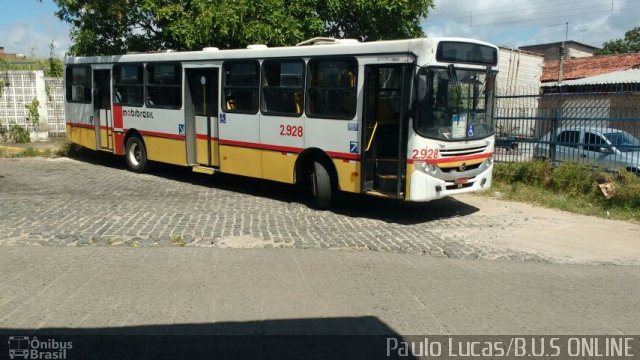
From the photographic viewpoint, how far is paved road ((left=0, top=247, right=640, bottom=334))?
15.8 feet

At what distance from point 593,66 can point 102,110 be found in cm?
2904

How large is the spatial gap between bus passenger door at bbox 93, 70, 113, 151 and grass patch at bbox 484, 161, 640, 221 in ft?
32.1

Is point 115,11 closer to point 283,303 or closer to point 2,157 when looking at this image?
point 2,157

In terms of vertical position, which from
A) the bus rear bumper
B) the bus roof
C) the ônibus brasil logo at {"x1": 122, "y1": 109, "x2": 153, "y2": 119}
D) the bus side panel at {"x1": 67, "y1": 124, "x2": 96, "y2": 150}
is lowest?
the bus rear bumper

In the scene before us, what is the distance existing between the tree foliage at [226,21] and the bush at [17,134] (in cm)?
459

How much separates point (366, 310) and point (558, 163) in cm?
875

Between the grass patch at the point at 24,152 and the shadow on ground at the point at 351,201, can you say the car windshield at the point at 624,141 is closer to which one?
the shadow on ground at the point at 351,201

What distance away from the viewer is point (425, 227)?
29.6 ft

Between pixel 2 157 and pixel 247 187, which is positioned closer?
pixel 247 187

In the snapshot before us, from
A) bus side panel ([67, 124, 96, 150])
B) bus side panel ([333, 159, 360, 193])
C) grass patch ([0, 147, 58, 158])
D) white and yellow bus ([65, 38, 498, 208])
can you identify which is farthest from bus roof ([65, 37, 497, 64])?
grass patch ([0, 147, 58, 158])

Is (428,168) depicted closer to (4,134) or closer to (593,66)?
(4,134)

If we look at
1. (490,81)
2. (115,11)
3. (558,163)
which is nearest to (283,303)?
(490,81)

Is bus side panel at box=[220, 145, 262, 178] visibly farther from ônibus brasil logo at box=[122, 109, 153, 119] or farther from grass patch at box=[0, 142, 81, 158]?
grass patch at box=[0, 142, 81, 158]

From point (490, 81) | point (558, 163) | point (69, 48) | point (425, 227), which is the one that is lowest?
point (425, 227)
